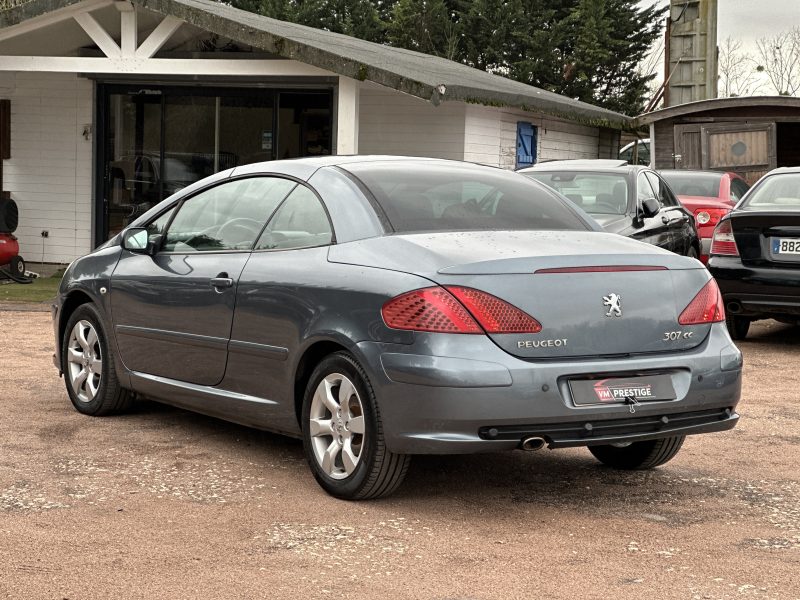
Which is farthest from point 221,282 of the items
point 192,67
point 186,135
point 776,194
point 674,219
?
point 186,135

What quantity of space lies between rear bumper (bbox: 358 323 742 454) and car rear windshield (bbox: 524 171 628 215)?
7.38 m

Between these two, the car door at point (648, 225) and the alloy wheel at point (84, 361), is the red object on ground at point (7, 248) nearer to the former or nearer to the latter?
the car door at point (648, 225)

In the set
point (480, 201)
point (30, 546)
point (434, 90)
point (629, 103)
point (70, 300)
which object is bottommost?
point (30, 546)

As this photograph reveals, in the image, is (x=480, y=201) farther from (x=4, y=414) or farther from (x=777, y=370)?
(x=777, y=370)

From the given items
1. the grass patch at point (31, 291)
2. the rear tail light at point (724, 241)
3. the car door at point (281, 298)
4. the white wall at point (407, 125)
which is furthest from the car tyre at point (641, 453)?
the white wall at point (407, 125)

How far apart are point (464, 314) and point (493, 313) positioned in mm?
116

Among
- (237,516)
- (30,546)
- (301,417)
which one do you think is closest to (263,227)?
(301,417)

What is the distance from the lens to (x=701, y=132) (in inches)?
955

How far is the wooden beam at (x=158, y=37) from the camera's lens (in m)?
16.0

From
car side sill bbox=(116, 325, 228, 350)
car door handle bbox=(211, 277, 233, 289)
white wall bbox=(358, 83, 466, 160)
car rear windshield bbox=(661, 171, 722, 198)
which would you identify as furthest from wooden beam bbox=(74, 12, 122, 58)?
car door handle bbox=(211, 277, 233, 289)

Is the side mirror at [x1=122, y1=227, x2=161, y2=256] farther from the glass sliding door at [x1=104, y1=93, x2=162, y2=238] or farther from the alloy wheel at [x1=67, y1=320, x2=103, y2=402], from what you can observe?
the glass sliding door at [x1=104, y1=93, x2=162, y2=238]

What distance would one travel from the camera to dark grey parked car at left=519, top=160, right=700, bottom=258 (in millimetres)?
12234

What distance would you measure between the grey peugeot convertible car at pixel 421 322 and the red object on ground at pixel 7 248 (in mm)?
11042

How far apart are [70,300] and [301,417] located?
253cm
